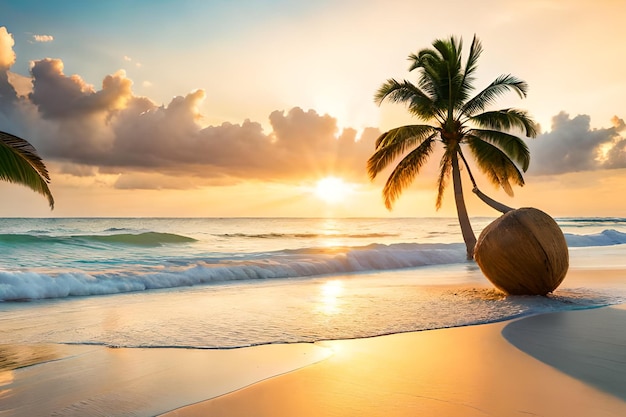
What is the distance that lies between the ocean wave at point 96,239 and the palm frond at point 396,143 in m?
18.5

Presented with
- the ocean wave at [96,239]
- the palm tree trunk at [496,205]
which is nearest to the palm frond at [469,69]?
the palm tree trunk at [496,205]

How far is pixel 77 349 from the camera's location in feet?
16.9

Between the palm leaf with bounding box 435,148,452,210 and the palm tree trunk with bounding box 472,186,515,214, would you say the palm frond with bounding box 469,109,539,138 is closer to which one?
the palm leaf with bounding box 435,148,452,210

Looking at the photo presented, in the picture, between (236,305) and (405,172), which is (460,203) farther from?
(236,305)

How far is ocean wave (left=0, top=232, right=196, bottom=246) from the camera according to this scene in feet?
87.6

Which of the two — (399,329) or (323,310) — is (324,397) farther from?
(323,310)

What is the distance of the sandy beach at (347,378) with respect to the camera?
10.8 ft

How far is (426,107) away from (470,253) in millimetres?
6032

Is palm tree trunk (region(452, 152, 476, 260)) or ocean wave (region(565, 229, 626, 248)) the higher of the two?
palm tree trunk (region(452, 152, 476, 260))

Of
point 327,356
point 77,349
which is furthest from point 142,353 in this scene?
point 327,356

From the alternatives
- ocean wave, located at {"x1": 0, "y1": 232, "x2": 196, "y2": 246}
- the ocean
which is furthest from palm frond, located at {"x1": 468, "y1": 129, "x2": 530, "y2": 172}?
ocean wave, located at {"x1": 0, "y1": 232, "x2": 196, "y2": 246}

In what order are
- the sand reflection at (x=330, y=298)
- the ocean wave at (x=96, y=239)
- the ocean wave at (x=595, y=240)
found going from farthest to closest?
the ocean wave at (x=595, y=240) → the ocean wave at (x=96, y=239) → the sand reflection at (x=330, y=298)

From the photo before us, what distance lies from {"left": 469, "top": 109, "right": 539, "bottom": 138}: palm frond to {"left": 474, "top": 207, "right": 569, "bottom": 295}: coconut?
429 inches

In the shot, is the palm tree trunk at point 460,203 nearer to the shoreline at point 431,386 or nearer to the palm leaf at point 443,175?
the palm leaf at point 443,175
